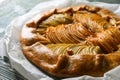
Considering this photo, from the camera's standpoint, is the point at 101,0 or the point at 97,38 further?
the point at 101,0

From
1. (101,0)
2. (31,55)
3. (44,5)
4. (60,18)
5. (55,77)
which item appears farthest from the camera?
(101,0)

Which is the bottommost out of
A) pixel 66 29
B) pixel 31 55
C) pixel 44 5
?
pixel 31 55

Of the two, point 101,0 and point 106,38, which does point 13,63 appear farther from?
point 101,0

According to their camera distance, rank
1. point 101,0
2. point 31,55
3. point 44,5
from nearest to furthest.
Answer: point 31,55 → point 44,5 → point 101,0

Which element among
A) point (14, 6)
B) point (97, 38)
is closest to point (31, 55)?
point (97, 38)

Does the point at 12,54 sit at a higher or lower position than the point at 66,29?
lower

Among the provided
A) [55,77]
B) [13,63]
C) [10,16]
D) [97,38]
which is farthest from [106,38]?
[10,16]
